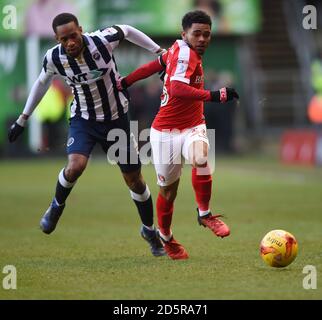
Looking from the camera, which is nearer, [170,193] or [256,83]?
[170,193]

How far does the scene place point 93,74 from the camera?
30.0 ft

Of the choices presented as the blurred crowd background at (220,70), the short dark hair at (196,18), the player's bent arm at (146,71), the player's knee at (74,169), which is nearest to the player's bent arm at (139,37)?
the player's bent arm at (146,71)

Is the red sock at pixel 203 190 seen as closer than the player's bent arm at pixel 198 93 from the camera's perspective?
No

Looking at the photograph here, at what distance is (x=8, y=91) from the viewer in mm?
27047

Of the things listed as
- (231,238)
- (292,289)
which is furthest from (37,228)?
(292,289)

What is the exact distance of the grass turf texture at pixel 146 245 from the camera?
7.46 meters

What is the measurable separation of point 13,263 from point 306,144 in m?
15.2

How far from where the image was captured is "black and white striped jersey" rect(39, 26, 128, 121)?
29.9 ft

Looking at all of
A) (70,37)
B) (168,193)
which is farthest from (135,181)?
(70,37)

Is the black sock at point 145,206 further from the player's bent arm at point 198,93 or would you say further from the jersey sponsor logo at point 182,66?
the jersey sponsor logo at point 182,66

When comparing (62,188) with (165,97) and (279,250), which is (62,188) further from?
(279,250)

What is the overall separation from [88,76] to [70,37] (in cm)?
47

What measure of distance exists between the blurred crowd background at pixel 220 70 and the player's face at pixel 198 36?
46.8ft

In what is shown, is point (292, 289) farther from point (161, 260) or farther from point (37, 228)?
point (37, 228)
